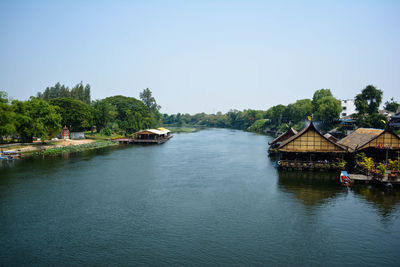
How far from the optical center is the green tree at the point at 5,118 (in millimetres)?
51094

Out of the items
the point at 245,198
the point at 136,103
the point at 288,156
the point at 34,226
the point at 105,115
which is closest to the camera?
the point at 34,226

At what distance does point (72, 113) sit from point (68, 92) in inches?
1962

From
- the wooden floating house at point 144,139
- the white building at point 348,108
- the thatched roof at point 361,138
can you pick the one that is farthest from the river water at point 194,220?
the white building at point 348,108

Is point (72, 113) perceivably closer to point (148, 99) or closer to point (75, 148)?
point (75, 148)

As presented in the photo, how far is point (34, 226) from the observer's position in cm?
2161

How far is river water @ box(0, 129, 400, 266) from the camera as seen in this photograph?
1755 cm

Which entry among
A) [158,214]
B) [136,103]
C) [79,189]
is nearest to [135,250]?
[158,214]

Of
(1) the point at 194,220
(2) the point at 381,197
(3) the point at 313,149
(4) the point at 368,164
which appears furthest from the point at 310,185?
(1) the point at 194,220

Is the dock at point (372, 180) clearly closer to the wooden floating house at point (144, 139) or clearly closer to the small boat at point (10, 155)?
the small boat at point (10, 155)

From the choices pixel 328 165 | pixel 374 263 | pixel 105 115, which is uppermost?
pixel 105 115

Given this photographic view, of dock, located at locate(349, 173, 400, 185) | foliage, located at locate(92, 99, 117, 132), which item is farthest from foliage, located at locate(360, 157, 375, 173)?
foliage, located at locate(92, 99, 117, 132)

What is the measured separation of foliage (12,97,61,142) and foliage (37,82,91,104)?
186ft

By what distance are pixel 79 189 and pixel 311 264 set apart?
25311 millimetres

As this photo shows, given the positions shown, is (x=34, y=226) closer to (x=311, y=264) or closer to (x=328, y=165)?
(x=311, y=264)
